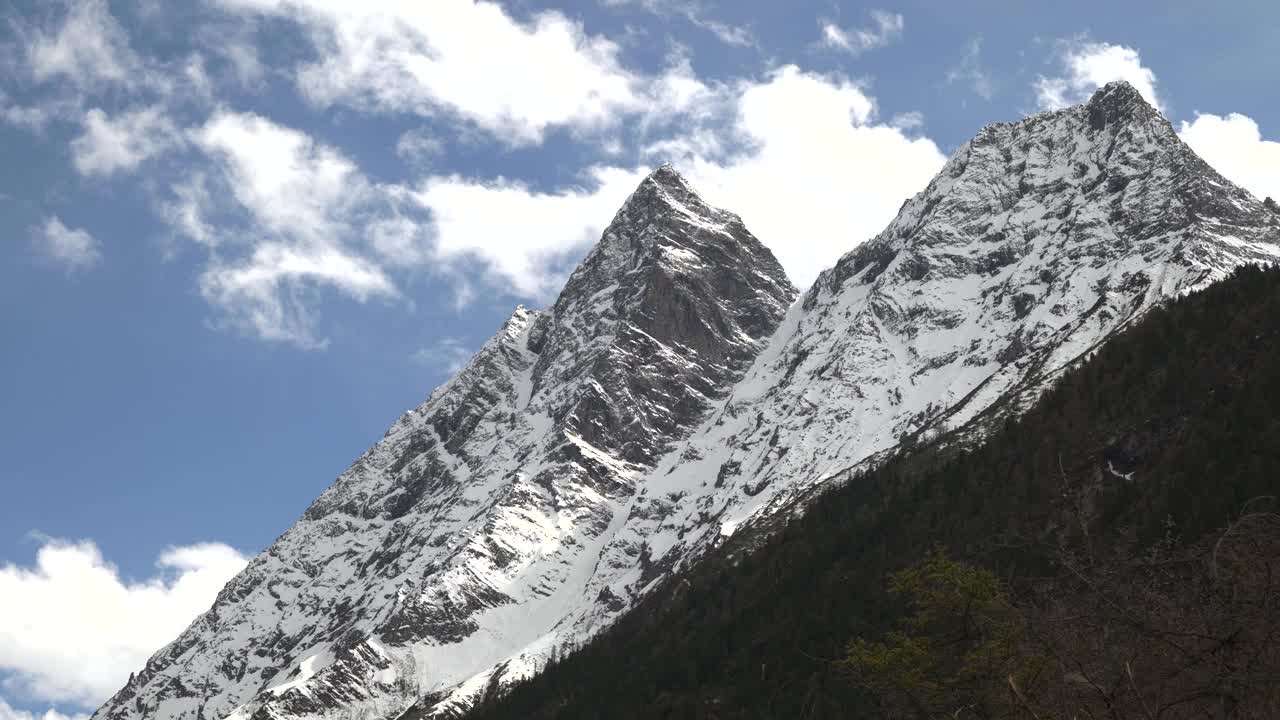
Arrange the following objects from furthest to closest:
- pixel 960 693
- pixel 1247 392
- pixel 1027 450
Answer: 1. pixel 1027 450
2. pixel 1247 392
3. pixel 960 693

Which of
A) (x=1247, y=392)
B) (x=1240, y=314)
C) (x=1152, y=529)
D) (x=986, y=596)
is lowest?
(x=986, y=596)

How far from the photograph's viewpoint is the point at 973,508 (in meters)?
128

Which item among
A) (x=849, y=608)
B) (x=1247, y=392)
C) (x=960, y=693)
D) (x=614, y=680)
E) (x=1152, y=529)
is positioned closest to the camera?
(x=960, y=693)

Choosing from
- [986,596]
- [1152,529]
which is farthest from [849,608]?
[986,596]

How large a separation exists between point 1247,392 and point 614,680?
70.3m

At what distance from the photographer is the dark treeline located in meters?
103

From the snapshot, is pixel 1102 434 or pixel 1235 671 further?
pixel 1102 434

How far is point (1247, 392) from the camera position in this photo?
360 ft

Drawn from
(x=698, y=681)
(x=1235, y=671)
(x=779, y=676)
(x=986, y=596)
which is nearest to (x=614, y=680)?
(x=698, y=681)

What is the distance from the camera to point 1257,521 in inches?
497

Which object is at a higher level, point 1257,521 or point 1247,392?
point 1247,392

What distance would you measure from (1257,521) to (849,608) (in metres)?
112

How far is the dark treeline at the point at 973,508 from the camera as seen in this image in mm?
103125

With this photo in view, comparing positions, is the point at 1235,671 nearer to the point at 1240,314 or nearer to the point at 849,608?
the point at 849,608
